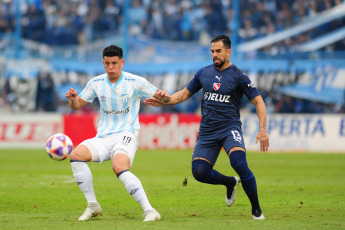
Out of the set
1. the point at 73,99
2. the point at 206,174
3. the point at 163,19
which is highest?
the point at 163,19

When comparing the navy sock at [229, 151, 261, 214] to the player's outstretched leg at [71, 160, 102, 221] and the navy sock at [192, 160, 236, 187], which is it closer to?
the navy sock at [192, 160, 236, 187]

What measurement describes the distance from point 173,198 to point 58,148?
2.85 metres

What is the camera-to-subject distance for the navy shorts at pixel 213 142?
811 centimetres

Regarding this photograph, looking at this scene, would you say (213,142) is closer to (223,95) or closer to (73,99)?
(223,95)

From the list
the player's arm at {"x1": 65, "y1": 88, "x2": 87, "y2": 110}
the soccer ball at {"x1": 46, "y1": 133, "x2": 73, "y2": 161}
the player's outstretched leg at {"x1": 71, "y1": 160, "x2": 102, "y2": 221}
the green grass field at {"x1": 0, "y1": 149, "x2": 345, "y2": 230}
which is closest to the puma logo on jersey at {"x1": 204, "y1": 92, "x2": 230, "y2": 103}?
the green grass field at {"x1": 0, "y1": 149, "x2": 345, "y2": 230}

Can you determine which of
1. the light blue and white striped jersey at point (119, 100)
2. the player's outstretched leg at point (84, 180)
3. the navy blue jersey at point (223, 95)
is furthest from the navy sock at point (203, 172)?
the player's outstretched leg at point (84, 180)

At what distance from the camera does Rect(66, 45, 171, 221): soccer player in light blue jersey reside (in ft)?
25.6

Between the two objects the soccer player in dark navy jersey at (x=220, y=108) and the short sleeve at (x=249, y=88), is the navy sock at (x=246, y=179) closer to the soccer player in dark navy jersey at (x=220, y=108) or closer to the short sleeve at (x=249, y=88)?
the soccer player in dark navy jersey at (x=220, y=108)

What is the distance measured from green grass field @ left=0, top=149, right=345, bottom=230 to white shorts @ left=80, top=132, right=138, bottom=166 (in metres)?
0.83

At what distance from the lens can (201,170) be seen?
26.8 ft

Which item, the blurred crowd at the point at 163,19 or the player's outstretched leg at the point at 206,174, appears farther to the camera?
the blurred crowd at the point at 163,19

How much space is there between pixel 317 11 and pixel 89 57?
1101 cm

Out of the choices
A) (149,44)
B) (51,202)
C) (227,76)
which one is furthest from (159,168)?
(149,44)

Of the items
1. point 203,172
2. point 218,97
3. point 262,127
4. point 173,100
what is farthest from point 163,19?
point 262,127
